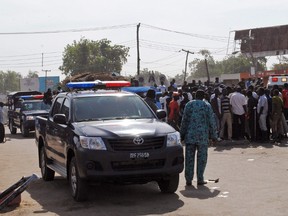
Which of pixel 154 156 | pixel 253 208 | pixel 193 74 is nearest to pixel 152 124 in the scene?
pixel 154 156

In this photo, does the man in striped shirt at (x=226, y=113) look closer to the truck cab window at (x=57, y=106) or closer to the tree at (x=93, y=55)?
the truck cab window at (x=57, y=106)

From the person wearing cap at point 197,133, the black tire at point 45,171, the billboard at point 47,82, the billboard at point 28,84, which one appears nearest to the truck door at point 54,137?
the black tire at point 45,171

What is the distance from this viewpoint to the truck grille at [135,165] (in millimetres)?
8398

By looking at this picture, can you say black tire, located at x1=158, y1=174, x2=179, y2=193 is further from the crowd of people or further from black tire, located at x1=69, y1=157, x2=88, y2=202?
the crowd of people

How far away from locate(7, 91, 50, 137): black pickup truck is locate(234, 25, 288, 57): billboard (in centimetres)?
5018

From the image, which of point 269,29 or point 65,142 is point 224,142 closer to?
point 65,142

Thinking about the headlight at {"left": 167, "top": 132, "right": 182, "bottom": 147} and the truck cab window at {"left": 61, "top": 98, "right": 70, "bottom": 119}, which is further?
the truck cab window at {"left": 61, "top": 98, "right": 70, "bottom": 119}

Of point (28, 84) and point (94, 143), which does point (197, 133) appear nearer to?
point (94, 143)

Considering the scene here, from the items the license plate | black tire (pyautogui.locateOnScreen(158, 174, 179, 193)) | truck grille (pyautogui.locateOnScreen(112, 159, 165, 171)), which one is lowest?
black tire (pyautogui.locateOnScreen(158, 174, 179, 193))

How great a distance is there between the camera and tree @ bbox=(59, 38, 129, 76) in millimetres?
103812

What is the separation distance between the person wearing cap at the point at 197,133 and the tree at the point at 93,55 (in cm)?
9297

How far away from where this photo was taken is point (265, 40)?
76.2 meters

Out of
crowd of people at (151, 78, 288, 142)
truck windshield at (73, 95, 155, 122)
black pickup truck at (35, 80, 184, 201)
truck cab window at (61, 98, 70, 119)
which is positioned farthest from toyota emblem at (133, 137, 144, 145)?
crowd of people at (151, 78, 288, 142)

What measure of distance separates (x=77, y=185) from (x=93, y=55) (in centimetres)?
9777
